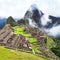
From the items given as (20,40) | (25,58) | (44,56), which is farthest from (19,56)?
(20,40)

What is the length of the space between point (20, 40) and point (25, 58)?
32.2 meters

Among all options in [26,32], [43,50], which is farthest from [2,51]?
[26,32]

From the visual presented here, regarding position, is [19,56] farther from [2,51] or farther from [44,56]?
[44,56]

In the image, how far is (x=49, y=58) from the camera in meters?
A: 89.4

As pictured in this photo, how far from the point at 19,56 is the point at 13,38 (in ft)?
116

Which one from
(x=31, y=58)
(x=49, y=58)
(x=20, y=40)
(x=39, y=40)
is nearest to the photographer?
(x=31, y=58)

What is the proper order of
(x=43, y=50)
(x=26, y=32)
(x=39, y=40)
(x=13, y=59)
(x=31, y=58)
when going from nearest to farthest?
(x=13, y=59) < (x=31, y=58) < (x=43, y=50) < (x=39, y=40) < (x=26, y=32)

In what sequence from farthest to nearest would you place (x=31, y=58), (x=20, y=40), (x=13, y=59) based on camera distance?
→ (x=20, y=40) → (x=31, y=58) → (x=13, y=59)

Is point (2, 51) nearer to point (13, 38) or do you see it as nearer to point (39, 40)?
point (13, 38)

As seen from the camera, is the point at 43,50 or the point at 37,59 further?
the point at 43,50

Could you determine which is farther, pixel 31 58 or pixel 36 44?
pixel 36 44

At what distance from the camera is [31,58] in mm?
80312

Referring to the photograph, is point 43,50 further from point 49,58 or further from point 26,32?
point 26,32

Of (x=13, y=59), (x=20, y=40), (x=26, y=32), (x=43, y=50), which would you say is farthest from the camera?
(x=26, y=32)
